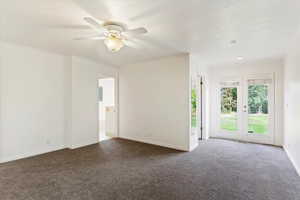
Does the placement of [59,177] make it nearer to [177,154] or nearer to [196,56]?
[177,154]

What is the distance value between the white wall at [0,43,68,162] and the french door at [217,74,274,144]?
5.02 metres

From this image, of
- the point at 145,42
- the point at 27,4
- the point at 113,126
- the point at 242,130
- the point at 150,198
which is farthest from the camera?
the point at 113,126

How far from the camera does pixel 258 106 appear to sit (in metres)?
4.75

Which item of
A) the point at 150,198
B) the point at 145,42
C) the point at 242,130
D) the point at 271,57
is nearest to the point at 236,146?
the point at 242,130

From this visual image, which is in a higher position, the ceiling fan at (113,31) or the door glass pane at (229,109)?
the ceiling fan at (113,31)

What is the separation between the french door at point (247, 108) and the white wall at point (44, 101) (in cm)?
423

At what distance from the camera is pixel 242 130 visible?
16.4 ft

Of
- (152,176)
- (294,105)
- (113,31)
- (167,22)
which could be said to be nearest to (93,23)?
(113,31)

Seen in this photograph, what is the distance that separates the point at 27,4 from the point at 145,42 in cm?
190

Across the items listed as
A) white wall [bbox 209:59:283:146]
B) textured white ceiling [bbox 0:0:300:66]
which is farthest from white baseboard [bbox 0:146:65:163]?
white wall [bbox 209:59:283:146]

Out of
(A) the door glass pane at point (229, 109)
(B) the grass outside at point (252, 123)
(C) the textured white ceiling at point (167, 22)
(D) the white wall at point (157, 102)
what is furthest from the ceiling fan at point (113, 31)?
(B) the grass outside at point (252, 123)

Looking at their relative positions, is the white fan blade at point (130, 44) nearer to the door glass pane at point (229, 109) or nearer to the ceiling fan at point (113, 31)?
the ceiling fan at point (113, 31)

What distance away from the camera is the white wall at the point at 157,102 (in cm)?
406

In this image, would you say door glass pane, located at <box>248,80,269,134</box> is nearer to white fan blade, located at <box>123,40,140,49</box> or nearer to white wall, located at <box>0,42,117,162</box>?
white fan blade, located at <box>123,40,140,49</box>
